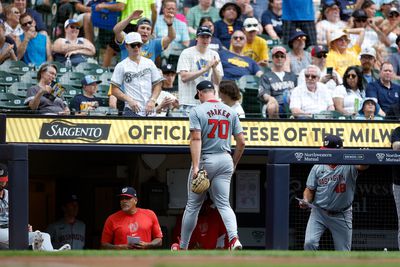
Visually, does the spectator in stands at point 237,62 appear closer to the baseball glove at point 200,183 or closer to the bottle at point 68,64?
the bottle at point 68,64

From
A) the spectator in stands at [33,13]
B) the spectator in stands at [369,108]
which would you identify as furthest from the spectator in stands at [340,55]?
the spectator in stands at [33,13]

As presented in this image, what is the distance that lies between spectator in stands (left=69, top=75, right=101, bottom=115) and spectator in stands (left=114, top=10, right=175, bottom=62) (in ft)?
2.94

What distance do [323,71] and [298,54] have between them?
0.53 meters

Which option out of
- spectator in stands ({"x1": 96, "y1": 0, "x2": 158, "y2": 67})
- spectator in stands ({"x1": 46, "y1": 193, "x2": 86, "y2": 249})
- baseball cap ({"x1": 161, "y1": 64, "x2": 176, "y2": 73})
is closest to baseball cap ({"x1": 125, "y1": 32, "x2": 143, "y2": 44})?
baseball cap ({"x1": 161, "y1": 64, "x2": 176, "y2": 73})

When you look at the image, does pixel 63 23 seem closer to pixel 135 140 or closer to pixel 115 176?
pixel 115 176

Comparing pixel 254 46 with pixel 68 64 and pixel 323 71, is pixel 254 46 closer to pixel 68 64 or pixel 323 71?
pixel 323 71

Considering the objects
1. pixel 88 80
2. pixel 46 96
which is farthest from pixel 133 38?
pixel 46 96

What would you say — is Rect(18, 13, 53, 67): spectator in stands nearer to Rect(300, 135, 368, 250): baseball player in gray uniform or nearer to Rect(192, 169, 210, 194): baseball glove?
Rect(300, 135, 368, 250): baseball player in gray uniform

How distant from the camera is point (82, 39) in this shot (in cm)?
1505

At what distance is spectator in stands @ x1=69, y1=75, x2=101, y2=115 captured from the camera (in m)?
13.1

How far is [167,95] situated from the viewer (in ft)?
43.7

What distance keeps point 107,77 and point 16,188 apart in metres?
4.69

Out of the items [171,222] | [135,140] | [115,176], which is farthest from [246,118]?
[115,176]

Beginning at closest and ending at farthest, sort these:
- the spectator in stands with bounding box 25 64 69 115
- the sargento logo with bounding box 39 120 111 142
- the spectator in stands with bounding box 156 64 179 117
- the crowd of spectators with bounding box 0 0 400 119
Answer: the sargento logo with bounding box 39 120 111 142 → the spectator in stands with bounding box 25 64 69 115 → the spectator in stands with bounding box 156 64 179 117 → the crowd of spectators with bounding box 0 0 400 119
